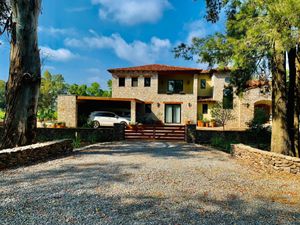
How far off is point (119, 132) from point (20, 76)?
23.0ft

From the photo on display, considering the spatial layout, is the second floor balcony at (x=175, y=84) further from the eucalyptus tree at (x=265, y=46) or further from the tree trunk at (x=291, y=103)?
the tree trunk at (x=291, y=103)

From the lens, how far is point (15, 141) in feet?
24.4

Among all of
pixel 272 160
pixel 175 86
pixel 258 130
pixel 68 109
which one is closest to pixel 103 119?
pixel 68 109

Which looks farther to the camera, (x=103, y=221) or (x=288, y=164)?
(x=288, y=164)

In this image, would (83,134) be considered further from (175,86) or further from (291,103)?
(175,86)

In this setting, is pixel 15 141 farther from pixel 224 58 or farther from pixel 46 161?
pixel 224 58

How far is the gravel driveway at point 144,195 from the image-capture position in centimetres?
321

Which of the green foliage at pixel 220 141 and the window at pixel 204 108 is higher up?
the window at pixel 204 108

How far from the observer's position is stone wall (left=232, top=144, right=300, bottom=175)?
5943 mm

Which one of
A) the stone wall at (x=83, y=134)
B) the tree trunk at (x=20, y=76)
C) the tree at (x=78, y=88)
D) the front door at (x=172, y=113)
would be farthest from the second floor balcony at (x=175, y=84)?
the tree at (x=78, y=88)

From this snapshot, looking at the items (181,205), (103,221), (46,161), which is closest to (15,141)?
(46,161)

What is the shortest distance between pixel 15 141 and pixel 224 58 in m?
7.98

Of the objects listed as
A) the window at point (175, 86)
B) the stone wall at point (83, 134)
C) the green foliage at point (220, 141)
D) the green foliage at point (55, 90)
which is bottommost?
the green foliage at point (220, 141)

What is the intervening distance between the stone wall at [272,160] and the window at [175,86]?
16.4 meters
